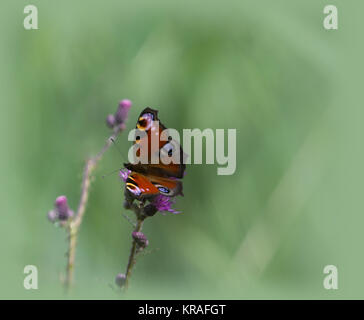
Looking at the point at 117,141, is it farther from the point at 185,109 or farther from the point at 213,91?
the point at 213,91

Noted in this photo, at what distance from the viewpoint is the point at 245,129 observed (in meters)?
2.92

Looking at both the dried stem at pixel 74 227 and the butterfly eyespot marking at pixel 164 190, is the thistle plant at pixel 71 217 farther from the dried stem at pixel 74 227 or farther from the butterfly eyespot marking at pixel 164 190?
the butterfly eyespot marking at pixel 164 190

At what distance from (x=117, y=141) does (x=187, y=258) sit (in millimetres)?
821

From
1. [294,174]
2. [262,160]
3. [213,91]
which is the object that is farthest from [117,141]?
[294,174]

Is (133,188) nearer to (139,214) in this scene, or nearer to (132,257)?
(139,214)

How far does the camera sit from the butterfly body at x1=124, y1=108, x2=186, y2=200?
5.45 feet

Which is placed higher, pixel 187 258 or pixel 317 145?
pixel 317 145

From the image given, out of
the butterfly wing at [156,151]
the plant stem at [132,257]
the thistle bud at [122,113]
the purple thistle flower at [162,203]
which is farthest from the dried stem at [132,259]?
the thistle bud at [122,113]

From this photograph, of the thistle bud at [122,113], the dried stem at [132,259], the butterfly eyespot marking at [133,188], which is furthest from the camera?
the thistle bud at [122,113]

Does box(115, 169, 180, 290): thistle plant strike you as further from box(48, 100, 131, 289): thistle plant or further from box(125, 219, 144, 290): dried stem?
box(48, 100, 131, 289): thistle plant

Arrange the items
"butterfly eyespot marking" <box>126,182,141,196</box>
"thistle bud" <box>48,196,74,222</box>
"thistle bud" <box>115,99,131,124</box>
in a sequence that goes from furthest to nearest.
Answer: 1. "thistle bud" <box>115,99,131,124</box>
2. "thistle bud" <box>48,196,74,222</box>
3. "butterfly eyespot marking" <box>126,182,141,196</box>

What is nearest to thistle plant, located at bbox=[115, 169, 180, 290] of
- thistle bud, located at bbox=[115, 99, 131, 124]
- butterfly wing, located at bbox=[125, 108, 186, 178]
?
butterfly wing, located at bbox=[125, 108, 186, 178]

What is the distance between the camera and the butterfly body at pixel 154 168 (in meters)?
1.66

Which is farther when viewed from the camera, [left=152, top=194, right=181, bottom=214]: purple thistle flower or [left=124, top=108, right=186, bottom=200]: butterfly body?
[left=152, top=194, right=181, bottom=214]: purple thistle flower
